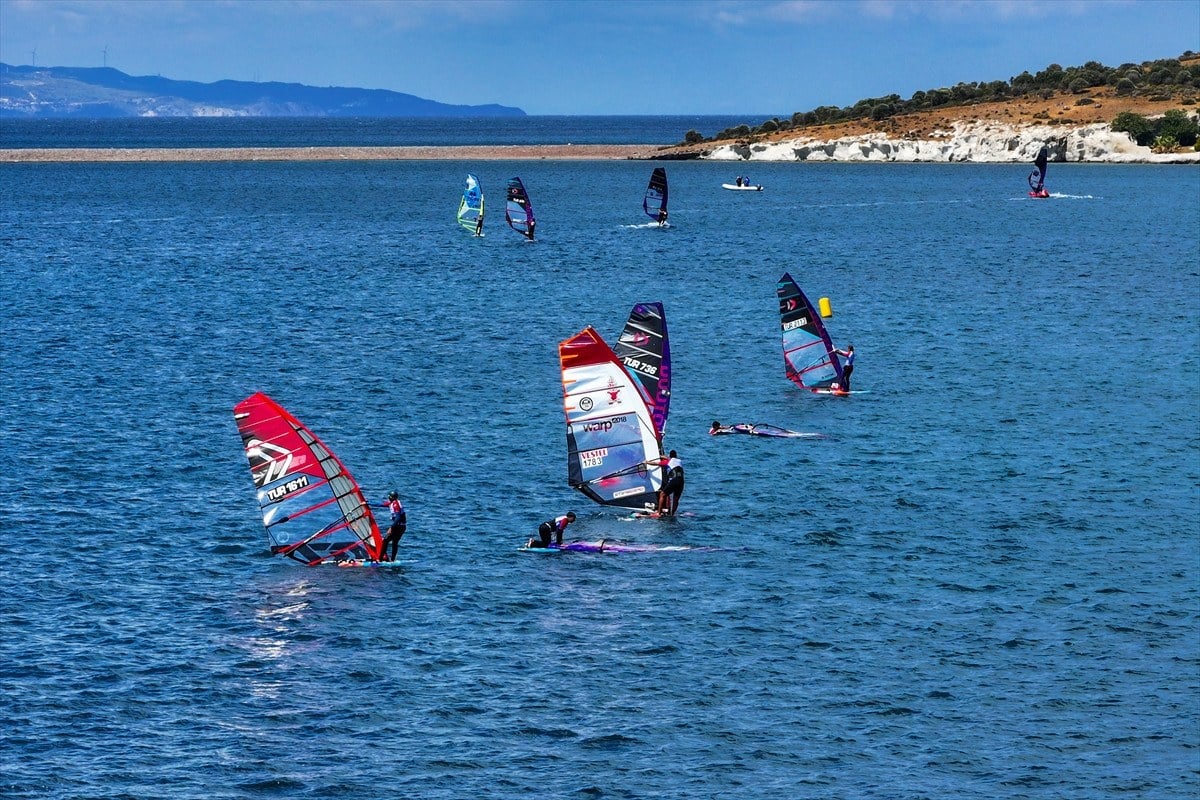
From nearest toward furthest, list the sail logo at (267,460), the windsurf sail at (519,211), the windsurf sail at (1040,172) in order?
the sail logo at (267,460) < the windsurf sail at (519,211) < the windsurf sail at (1040,172)

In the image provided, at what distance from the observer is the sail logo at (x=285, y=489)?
3925cm

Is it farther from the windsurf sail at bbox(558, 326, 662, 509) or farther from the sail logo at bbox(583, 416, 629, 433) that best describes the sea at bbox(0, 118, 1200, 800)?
the sail logo at bbox(583, 416, 629, 433)

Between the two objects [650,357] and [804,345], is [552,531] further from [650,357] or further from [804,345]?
[804,345]

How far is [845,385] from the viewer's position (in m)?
61.4

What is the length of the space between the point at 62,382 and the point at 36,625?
31055mm

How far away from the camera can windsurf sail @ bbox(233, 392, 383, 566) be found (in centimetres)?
3897

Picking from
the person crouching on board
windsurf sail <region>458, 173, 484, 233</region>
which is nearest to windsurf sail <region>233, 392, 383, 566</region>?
the person crouching on board

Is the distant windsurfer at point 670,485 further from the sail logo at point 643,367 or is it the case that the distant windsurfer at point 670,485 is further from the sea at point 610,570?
the sail logo at point 643,367

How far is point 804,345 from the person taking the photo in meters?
61.9

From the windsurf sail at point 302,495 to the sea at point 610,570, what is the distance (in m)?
0.81

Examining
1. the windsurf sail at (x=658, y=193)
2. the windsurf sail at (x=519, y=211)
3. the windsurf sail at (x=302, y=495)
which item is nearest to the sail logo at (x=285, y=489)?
the windsurf sail at (x=302, y=495)

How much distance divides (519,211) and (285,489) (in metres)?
85.5

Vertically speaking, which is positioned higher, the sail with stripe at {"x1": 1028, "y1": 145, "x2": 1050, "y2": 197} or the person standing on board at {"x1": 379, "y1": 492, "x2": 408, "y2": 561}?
the sail with stripe at {"x1": 1028, "y1": 145, "x2": 1050, "y2": 197}

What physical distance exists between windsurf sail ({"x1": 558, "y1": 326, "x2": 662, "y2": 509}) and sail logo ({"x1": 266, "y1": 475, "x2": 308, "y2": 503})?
8.75 m
